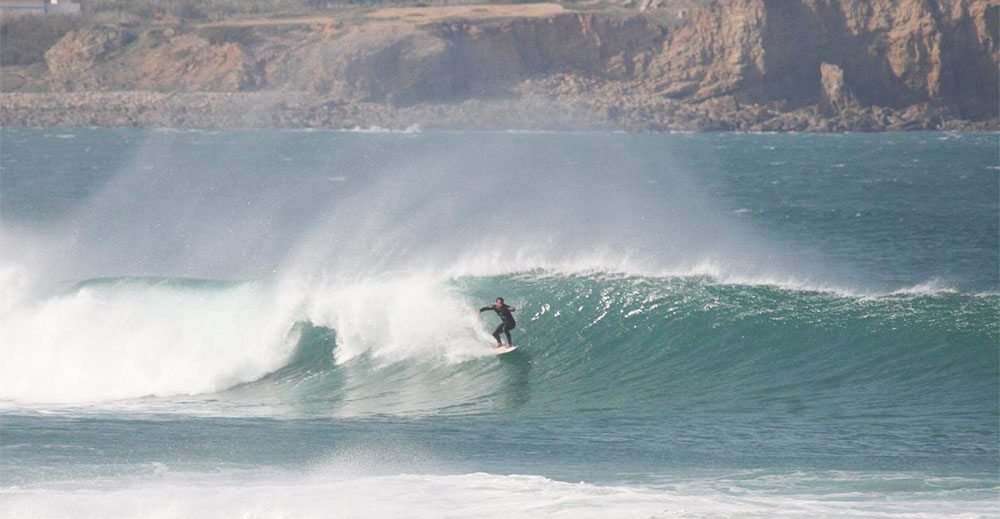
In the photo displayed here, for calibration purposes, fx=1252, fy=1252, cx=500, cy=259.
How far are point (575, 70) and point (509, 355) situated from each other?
106905mm

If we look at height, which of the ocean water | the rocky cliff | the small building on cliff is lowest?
the ocean water

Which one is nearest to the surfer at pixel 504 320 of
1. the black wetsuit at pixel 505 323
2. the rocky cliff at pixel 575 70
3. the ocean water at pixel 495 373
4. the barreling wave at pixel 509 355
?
the black wetsuit at pixel 505 323

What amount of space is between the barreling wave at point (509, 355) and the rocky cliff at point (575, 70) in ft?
307

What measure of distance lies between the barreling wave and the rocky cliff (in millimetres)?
93516

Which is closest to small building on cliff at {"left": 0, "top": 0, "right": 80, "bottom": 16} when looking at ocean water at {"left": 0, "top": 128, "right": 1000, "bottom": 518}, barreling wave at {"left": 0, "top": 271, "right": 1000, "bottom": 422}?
ocean water at {"left": 0, "top": 128, "right": 1000, "bottom": 518}

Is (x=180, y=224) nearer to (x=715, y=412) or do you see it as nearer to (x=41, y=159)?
(x=715, y=412)

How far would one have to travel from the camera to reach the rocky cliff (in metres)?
114

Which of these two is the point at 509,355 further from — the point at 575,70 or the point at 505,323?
the point at 575,70

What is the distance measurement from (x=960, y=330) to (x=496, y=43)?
351ft

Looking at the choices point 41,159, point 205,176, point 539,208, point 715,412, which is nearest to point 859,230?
point 539,208

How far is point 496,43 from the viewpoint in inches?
4852

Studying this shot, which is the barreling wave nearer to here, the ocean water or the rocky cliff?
the ocean water

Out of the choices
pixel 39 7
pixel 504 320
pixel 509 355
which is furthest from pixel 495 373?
pixel 39 7

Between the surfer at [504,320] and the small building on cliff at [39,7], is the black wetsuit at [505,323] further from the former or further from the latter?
the small building on cliff at [39,7]
